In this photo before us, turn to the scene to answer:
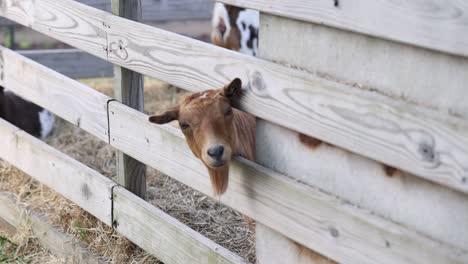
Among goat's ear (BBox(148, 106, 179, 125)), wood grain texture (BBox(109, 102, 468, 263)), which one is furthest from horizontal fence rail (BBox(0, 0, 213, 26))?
goat's ear (BBox(148, 106, 179, 125))

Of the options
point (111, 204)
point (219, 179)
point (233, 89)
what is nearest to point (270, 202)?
point (219, 179)

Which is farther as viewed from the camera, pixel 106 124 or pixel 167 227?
pixel 106 124

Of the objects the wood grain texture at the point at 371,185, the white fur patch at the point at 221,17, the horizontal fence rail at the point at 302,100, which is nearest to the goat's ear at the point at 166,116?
the horizontal fence rail at the point at 302,100

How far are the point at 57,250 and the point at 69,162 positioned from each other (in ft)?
1.96

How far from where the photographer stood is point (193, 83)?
144 inches

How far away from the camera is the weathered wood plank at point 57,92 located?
14.9 ft

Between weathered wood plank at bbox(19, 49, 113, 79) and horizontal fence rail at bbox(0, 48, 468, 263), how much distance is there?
371cm

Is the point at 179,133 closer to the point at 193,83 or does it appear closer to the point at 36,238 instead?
the point at 193,83

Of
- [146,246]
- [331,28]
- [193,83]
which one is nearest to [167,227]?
[146,246]

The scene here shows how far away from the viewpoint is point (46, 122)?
7.91 meters

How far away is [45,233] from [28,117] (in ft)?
9.90

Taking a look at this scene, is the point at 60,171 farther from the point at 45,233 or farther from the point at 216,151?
the point at 216,151

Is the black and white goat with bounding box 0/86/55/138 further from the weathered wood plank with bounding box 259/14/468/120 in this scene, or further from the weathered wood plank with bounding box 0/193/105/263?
the weathered wood plank with bounding box 259/14/468/120

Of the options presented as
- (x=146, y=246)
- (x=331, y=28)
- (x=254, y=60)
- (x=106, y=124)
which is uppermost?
(x=331, y=28)
